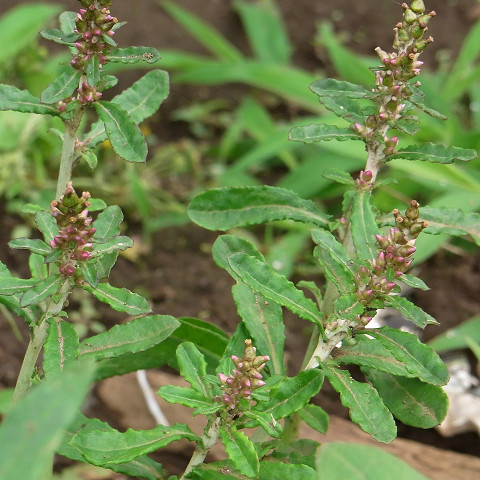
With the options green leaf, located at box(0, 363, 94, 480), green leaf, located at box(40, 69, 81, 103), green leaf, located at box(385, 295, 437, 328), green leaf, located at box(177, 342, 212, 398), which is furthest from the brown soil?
green leaf, located at box(0, 363, 94, 480)

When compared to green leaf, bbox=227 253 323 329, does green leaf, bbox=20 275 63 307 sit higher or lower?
lower

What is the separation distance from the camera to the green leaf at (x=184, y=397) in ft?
4.80

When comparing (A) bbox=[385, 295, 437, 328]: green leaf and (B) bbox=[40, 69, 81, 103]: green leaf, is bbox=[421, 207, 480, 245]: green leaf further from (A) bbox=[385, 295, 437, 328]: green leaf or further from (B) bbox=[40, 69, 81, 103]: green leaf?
(B) bbox=[40, 69, 81, 103]: green leaf

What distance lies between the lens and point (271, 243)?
333 cm

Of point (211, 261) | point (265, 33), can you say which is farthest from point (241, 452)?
point (265, 33)

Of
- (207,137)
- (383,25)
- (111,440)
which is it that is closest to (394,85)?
(111,440)

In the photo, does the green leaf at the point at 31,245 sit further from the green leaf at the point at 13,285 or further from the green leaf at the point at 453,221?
the green leaf at the point at 453,221

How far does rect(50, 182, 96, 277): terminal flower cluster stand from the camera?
54.0 inches

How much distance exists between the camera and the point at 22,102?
1.59m

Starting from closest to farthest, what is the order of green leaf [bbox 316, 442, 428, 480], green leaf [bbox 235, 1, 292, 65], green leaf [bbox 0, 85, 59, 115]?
green leaf [bbox 316, 442, 428, 480], green leaf [bbox 0, 85, 59, 115], green leaf [bbox 235, 1, 292, 65]

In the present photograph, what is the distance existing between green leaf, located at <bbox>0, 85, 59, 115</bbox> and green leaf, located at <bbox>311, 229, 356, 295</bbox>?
1.82 feet

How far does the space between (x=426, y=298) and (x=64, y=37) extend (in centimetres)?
191

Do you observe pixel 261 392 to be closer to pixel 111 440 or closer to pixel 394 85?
pixel 111 440

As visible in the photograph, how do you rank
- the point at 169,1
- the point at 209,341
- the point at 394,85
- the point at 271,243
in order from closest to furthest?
1. the point at 394,85
2. the point at 209,341
3. the point at 271,243
4. the point at 169,1
